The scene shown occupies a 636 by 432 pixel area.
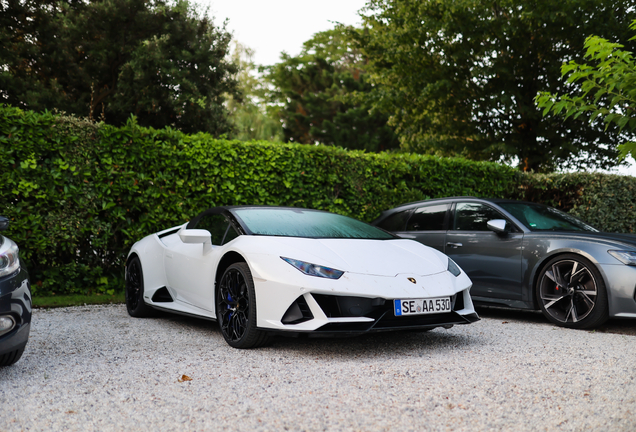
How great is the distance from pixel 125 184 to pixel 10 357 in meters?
4.15

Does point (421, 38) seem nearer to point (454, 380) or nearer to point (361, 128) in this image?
point (361, 128)

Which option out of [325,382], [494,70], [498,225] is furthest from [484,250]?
[494,70]

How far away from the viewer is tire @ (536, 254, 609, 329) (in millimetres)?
5355

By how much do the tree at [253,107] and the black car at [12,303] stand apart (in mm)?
25444

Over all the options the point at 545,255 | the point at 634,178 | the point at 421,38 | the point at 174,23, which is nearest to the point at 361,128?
the point at 421,38

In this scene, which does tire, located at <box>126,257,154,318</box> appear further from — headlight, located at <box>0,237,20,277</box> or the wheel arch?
headlight, located at <box>0,237,20,277</box>

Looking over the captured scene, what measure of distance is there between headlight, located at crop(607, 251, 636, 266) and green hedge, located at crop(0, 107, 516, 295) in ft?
14.6

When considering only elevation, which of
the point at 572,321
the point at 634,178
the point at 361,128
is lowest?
the point at 572,321

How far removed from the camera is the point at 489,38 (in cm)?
1666

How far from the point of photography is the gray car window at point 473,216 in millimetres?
6652

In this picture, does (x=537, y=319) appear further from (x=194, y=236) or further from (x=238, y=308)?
(x=194, y=236)

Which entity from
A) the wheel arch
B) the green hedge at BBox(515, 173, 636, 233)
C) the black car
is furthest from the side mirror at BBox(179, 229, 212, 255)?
the green hedge at BBox(515, 173, 636, 233)

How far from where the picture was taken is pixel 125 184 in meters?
7.55

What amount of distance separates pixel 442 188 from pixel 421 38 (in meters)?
9.32
